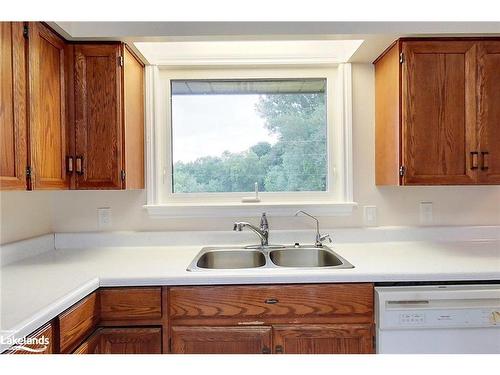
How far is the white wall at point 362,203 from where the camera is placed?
195 centimetres

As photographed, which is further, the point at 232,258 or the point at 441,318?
the point at 232,258

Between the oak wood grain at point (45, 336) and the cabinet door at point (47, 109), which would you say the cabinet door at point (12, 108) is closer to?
the cabinet door at point (47, 109)

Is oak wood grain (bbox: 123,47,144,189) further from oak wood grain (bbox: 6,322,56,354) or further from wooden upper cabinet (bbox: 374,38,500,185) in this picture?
wooden upper cabinet (bbox: 374,38,500,185)

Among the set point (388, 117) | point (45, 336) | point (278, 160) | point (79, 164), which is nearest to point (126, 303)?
point (45, 336)

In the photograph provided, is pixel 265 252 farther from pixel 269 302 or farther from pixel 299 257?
pixel 269 302

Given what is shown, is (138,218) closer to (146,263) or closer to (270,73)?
(146,263)

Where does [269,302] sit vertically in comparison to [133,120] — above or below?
below

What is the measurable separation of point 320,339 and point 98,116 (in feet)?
4.93

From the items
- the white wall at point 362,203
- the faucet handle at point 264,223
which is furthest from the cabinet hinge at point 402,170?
the faucet handle at point 264,223

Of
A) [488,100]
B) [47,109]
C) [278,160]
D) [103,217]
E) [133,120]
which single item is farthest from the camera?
[278,160]

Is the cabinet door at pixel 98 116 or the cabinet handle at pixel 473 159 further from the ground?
the cabinet door at pixel 98 116

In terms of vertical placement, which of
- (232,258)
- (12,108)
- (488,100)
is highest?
(488,100)

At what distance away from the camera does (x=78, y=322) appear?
45.4 inches

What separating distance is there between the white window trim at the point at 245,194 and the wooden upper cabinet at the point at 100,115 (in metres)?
0.32
